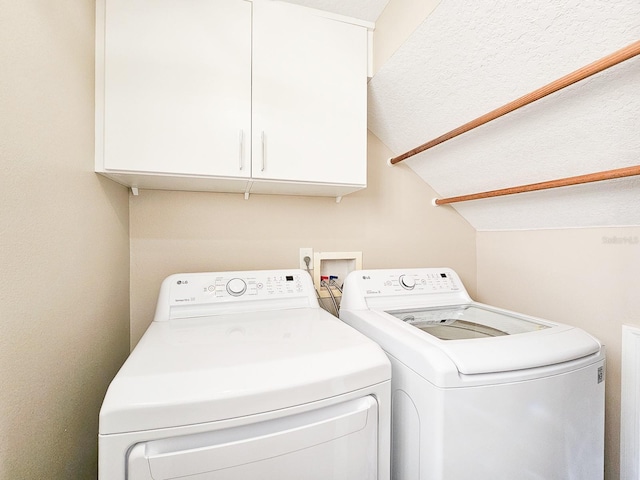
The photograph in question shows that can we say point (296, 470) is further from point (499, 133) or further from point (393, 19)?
point (393, 19)

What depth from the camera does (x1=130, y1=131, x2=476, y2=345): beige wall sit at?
141cm

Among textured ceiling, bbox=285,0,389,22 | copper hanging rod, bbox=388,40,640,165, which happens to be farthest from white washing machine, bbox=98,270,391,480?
textured ceiling, bbox=285,0,389,22

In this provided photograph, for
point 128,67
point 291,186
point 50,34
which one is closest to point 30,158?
point 50,34

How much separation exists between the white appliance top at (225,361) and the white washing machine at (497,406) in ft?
0.48

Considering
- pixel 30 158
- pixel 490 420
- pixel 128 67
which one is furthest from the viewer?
pixel 128 67

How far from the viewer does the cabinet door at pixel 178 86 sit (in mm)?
1060

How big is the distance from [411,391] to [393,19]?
1.47 m

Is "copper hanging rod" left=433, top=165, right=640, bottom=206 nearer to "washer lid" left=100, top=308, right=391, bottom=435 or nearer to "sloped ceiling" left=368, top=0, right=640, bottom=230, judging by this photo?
"sloped ceiling" left=368, top=0, right=640, bottom=230

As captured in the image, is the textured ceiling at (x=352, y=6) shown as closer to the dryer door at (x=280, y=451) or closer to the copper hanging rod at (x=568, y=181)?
the copper hanging rod at (x=568, y=181)

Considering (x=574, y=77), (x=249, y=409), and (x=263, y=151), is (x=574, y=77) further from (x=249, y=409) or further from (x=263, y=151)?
(x=249, y=409)

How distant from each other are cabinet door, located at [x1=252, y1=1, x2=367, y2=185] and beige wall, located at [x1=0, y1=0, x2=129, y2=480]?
1.89 feet

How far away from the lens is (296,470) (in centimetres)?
71

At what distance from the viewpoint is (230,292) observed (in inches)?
50.5

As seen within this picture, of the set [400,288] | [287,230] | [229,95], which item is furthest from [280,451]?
[229,95]
